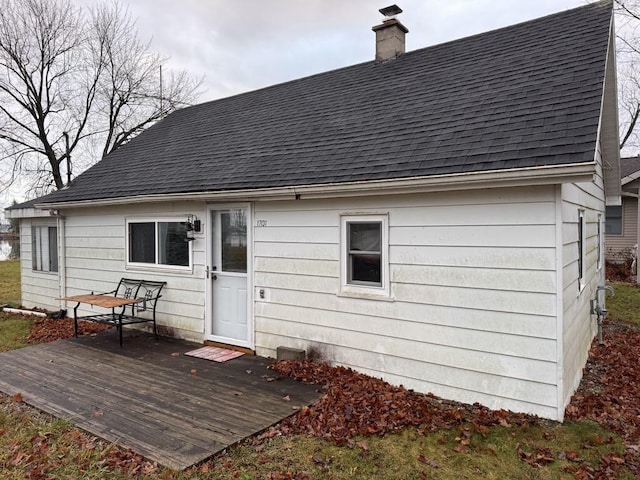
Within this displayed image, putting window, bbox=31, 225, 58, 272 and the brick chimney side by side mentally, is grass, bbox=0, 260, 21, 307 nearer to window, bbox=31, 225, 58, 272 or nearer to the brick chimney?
window, bbox=31, 225, 58, 272

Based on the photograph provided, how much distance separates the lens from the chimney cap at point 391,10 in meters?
8.46

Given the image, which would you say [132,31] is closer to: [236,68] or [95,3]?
[95,3]

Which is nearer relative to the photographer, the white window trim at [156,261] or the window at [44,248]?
the white window trim at [156,261]

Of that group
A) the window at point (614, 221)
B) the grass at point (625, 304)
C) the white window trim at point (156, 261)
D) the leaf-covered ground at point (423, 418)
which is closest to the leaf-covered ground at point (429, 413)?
the leaf-covered ground at point (423, 418)

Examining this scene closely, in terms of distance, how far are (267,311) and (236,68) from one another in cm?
1459

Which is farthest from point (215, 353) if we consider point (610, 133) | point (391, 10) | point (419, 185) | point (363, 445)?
point (610, 133)

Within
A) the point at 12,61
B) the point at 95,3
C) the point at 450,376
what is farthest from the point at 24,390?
the point at 95,3

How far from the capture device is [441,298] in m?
4.85

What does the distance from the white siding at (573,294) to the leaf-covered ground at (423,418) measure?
307 mm

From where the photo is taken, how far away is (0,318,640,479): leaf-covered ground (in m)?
3.57

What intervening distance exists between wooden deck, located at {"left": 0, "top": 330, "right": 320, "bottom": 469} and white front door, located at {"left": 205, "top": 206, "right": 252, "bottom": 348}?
1.66ft

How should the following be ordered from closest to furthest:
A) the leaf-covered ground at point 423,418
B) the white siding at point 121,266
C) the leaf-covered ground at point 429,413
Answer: the leaf-covered ground at point 423,418 → the leaf-covered ground at point 429,413 → the white siding at point 121,266

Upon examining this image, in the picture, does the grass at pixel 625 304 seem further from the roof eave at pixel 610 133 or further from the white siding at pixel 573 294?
the white siding at pixel 573 294

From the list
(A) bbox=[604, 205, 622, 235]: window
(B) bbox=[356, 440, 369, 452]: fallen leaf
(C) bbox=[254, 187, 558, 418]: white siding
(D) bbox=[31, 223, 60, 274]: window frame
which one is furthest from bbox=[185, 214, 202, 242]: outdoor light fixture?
(A) bbox=[604, 205, 622, 235]: window
